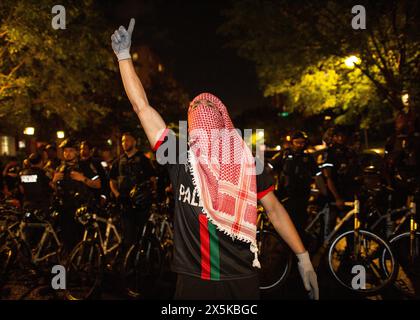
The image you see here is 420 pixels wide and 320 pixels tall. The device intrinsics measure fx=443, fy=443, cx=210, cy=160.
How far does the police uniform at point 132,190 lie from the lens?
6180 millimetres

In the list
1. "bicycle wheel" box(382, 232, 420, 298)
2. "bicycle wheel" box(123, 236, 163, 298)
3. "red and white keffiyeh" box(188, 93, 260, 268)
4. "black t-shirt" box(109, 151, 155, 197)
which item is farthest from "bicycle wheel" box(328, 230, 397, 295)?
"red and white keffiyeh" box(188, 93, 260, 268)

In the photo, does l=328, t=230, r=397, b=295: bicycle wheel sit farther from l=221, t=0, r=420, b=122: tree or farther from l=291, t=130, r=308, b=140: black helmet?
l=221, t=0, r=420, b=122: tree

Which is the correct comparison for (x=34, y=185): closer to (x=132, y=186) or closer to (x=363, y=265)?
(x=132, y=186)

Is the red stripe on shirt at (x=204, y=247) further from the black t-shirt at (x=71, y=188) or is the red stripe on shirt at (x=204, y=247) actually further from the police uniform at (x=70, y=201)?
the black t-shirt at (x=71, y=188)

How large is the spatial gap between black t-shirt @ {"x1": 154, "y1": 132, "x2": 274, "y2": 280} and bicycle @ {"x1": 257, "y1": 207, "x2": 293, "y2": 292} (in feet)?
11.4

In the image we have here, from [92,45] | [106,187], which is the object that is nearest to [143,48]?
[92,45]

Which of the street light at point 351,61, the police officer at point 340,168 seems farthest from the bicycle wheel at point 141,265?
the street light at point 351,61

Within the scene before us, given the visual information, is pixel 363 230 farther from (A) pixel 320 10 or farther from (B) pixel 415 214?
(A) pixel 320 10

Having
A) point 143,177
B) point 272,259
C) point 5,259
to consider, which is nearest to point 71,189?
point 143,177

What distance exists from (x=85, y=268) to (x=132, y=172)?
152 cm
